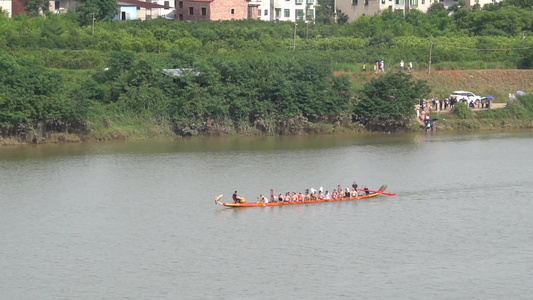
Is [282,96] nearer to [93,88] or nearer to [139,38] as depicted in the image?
[93,88]

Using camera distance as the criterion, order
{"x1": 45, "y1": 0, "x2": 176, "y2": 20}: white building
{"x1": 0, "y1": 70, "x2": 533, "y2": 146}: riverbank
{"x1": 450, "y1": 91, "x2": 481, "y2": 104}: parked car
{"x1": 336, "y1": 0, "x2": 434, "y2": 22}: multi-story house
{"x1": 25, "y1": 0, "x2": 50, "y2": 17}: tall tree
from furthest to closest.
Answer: {"x1": 336, "y1": 0, "x2": 434, "y2": 22}: multi-story house < {"x1": 45, "y1": 0, "x2": 176, "y2": 20}: white building < {"x1": 25, "y1": 0, "x2": 50, "y2": 17}: tall tree < {"x1": 450, "y1": 91, "x2": 481, "y2": 104}: parked car < {"x1": 0, "y1": 70, "x2": 533, "y2": 146}: riverbank

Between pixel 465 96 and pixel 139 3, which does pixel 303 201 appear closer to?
pixel 465 96

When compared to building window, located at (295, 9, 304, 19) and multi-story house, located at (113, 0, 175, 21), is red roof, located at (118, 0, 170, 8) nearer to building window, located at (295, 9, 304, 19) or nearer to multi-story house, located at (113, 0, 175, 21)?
multi-story house, located at (113, 0, 175, 21)

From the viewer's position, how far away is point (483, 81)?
54406mm

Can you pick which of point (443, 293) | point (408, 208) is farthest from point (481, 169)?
point (443, 293)

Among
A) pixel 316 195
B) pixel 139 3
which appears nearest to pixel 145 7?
pixel 139 3

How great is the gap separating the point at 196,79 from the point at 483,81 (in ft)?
58.7

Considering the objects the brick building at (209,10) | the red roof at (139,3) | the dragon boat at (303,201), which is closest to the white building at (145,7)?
the red roof at (139,3)

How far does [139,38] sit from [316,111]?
13.6 metres

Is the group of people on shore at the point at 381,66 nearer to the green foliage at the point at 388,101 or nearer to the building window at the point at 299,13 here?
the green foliage at the point at 388,101

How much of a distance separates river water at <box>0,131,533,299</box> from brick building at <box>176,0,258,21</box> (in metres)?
27.2

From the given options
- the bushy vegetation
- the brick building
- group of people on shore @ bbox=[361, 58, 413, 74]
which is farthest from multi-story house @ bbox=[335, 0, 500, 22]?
group of people on shore @ bbox=[361, 58, 413, 74]

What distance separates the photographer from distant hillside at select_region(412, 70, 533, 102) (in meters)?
53.3

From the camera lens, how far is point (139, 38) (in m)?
54.6
